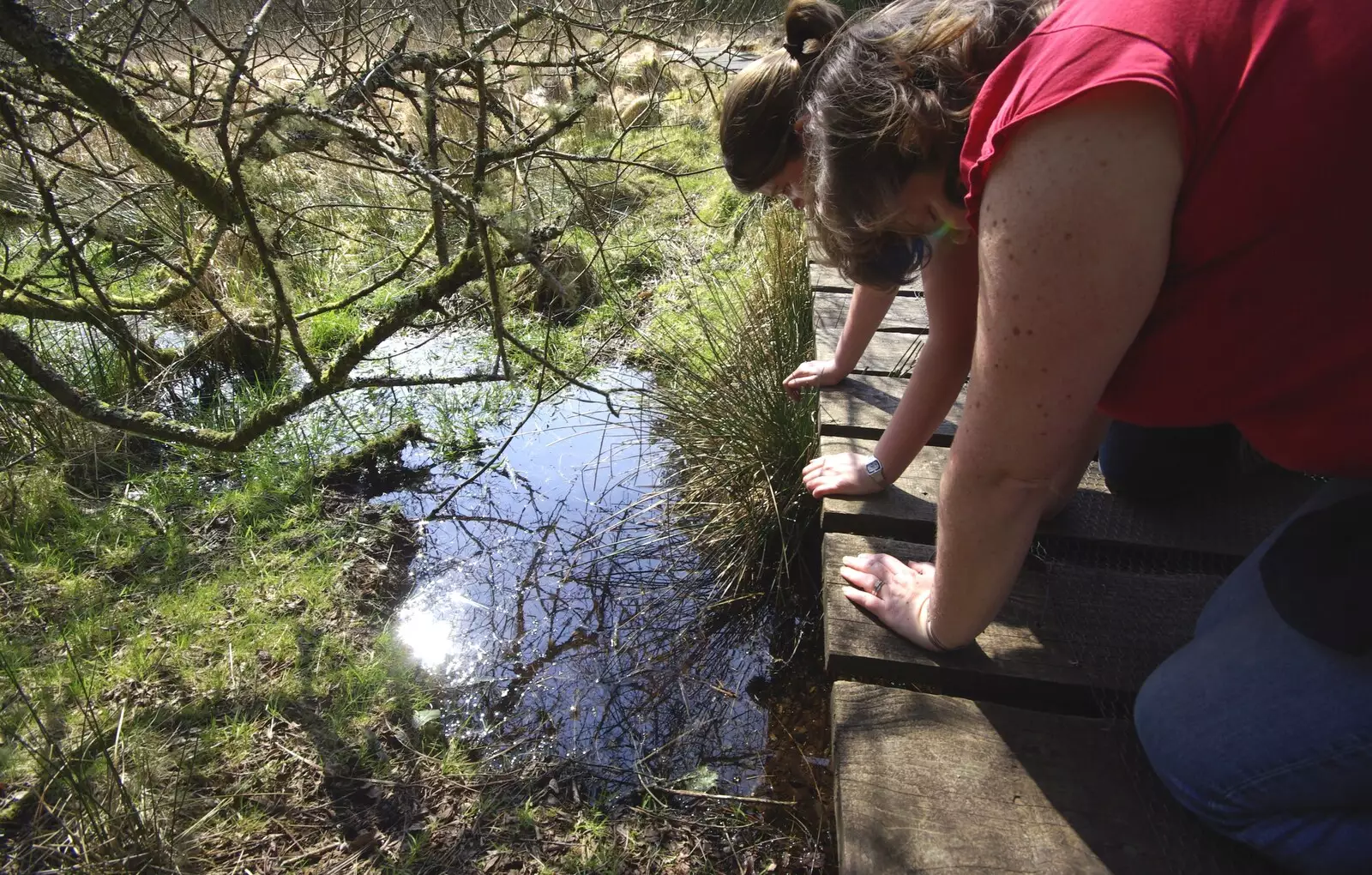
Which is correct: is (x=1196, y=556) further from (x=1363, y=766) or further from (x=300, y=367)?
(x=300, y=367)

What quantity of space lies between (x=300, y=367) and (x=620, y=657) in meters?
2.25

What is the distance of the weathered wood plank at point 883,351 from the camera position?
7.47 feet

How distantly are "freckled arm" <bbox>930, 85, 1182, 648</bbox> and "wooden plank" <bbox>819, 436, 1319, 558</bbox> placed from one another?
22.2 inches

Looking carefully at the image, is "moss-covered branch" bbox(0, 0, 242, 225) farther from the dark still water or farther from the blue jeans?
the blue jeans

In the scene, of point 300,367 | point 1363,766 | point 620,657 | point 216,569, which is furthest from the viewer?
point 300,367

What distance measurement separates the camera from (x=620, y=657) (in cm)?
214

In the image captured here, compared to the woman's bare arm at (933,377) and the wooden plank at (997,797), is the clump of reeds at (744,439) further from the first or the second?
the wooden plank at (997,797)

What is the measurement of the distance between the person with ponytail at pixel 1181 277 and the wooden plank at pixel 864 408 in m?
0.85

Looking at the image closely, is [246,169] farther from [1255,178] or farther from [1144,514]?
[1144,514]

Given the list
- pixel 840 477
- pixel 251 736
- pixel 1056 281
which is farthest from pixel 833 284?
pixel 251 736

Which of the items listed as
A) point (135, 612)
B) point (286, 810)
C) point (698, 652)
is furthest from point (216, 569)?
point (698, 652)

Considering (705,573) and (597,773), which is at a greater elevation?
(705,573)

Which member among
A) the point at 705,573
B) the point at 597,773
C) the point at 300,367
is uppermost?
the point at 300,367

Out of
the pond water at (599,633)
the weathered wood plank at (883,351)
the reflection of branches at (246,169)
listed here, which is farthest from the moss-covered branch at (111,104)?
the weathered wood plank at (883,351)
